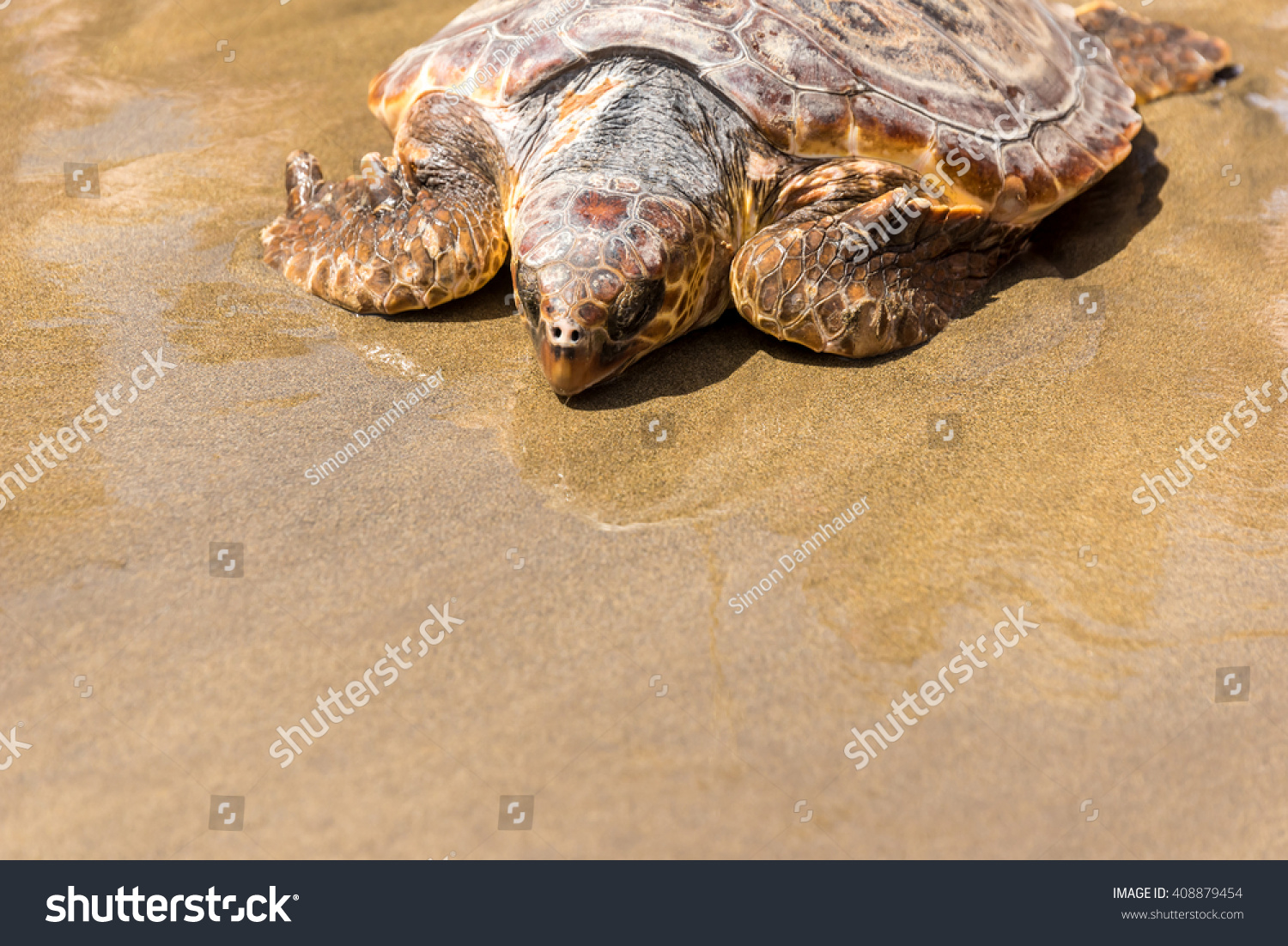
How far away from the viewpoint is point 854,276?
3.12 meters

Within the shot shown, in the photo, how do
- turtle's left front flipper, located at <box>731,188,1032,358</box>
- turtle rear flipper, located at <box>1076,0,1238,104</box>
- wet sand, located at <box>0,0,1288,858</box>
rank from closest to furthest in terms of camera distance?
wet sand, located at <box>0,0,1288,858</box>
turtle's left front flipper, located at <box>731,188,1032,358</box>
turtle rear flipper, located at <box>1076,0,1238,104</box>

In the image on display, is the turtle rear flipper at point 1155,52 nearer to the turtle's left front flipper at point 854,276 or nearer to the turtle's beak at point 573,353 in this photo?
the turtle's left front flipper at point 854,276

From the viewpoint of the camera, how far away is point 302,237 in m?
3.52

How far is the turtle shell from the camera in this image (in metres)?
3.22

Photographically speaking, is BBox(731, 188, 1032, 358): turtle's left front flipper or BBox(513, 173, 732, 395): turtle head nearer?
BBox(513, 173, 732, 395): turtle head

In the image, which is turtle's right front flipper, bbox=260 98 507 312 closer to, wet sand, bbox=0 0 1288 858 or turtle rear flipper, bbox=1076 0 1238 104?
wet sand, bbox=0 0 1288 858

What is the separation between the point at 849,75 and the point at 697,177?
736 mm

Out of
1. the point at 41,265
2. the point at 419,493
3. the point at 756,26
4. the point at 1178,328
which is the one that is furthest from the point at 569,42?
the point at 1178,328

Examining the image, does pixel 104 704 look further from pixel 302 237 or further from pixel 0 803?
pixel 302 237

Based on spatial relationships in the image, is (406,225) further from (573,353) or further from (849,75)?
(849,75)

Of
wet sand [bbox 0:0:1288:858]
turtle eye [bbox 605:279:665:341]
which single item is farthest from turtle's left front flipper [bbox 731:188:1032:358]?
turtle eye [bbox 605:279:665:341]

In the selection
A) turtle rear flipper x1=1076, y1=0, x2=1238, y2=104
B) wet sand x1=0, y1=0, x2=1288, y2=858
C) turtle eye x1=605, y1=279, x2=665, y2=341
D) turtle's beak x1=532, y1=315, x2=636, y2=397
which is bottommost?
wet sand x1=0, y1=0, x2=1288, y2=858

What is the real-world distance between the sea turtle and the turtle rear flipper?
1.36 meters

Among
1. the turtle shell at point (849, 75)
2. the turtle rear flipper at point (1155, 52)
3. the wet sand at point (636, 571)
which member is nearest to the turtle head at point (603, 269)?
the wet sand at point (636, 571)
